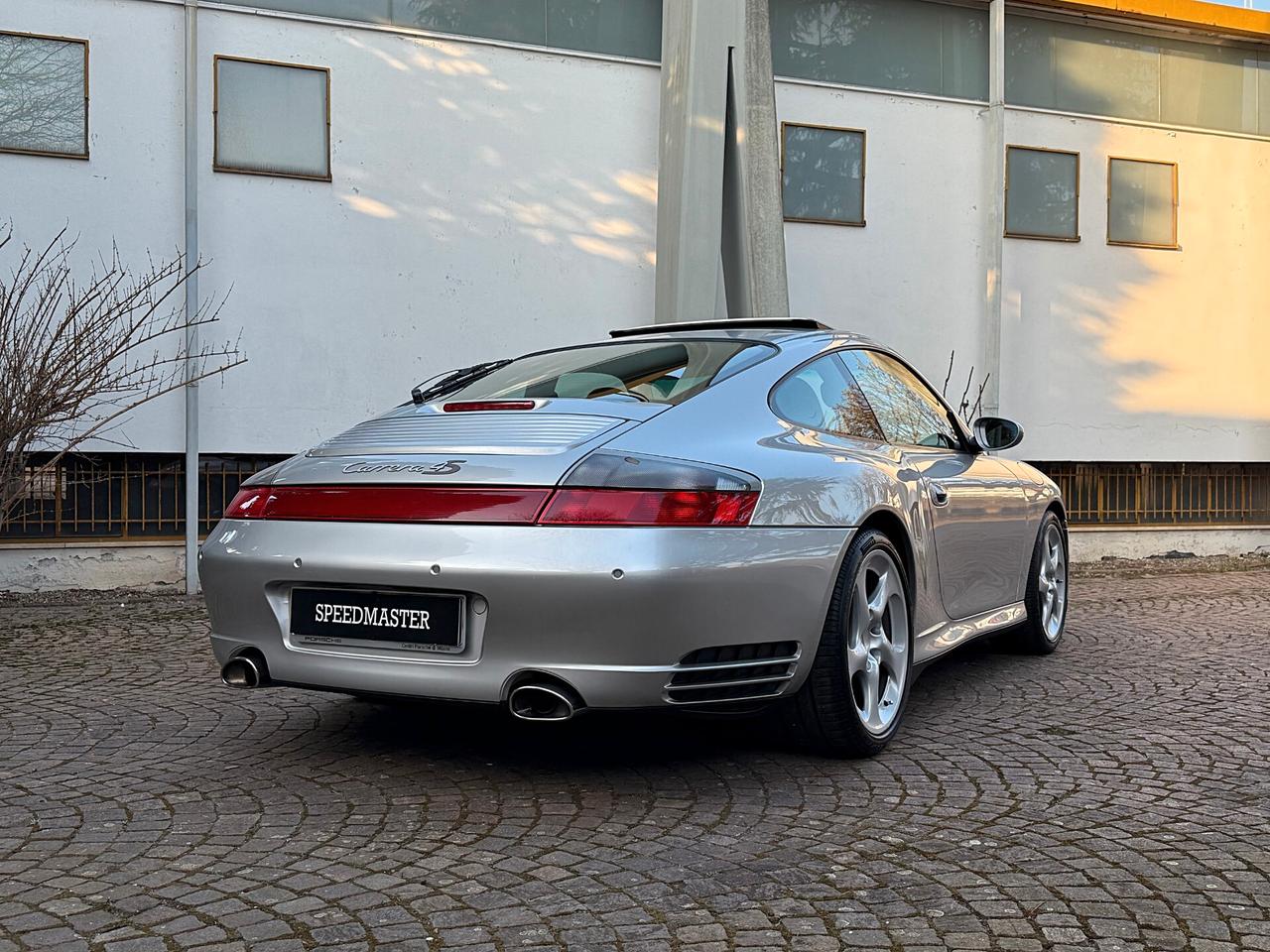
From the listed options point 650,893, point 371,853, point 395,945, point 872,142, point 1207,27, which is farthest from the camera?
point 1207,27

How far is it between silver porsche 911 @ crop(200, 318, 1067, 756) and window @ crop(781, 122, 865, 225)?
25.5ft

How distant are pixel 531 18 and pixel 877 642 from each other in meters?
8.18

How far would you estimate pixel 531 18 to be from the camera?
35.9 ft

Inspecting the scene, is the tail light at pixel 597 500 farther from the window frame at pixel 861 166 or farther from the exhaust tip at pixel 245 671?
the window frame at pixel 861 166

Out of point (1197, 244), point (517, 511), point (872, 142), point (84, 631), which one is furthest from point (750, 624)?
point (1197, 244)

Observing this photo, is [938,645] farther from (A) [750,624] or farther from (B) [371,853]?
(B) [371,853]

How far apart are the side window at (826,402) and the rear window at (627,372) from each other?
0.17 m

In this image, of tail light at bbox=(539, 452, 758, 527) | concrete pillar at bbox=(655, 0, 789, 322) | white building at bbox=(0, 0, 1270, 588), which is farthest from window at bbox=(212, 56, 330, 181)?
tail light at bbox=(539, 452, 758, 527)

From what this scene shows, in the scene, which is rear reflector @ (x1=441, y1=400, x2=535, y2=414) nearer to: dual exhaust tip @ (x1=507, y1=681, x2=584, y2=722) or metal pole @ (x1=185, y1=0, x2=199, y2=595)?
dual exhaust tip @ (x1=507, y1=681, x2=584, y2=722)

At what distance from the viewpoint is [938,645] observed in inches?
192

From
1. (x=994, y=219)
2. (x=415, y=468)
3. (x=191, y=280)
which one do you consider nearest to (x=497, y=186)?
(x=191, y=280)

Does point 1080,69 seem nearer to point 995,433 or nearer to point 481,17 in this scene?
point 481,17

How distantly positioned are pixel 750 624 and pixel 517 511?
737mm

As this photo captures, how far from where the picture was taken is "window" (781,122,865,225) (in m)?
12.0
